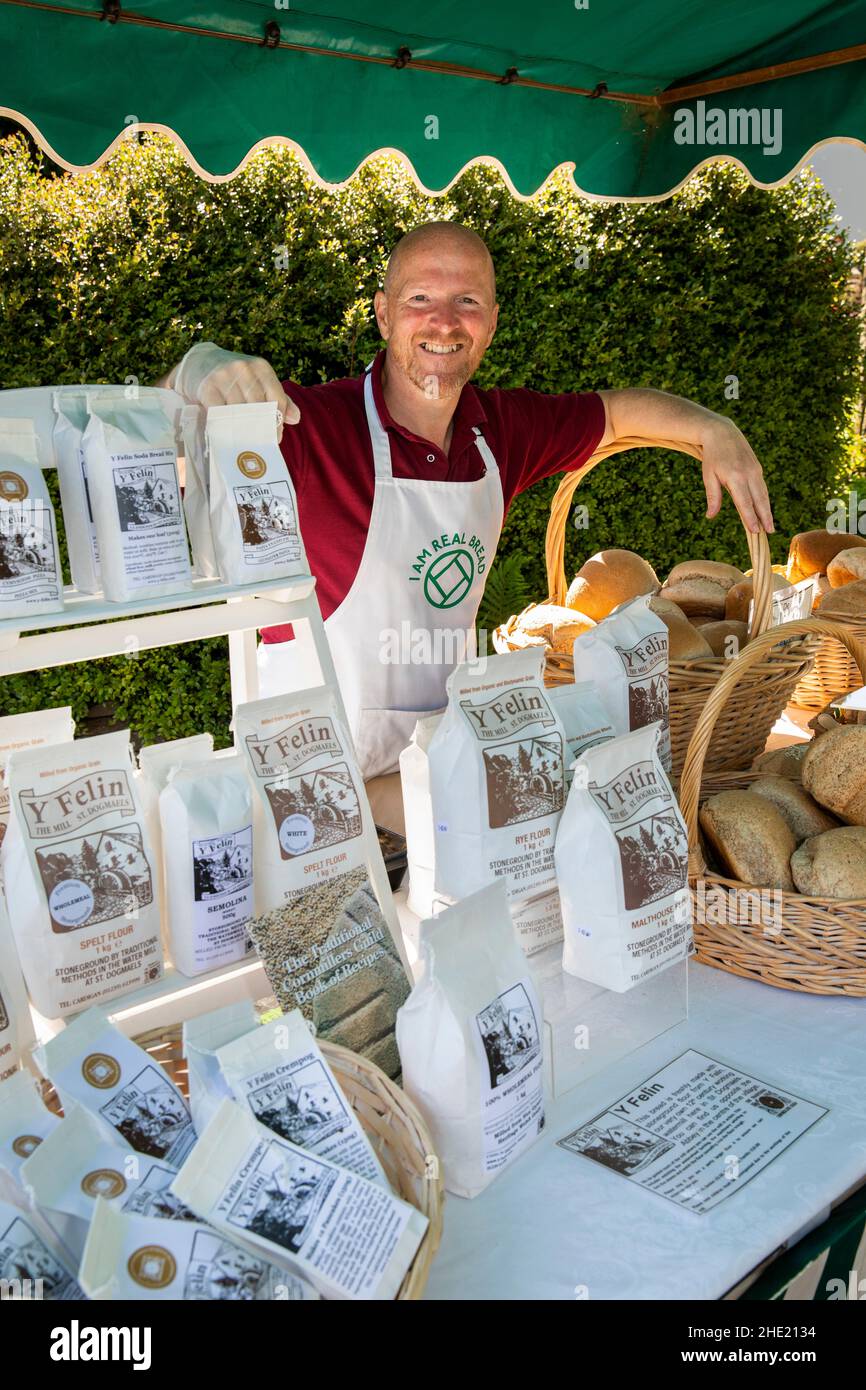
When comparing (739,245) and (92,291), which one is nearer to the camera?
(92,291)

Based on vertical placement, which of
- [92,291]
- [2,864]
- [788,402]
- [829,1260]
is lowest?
[829,1260]

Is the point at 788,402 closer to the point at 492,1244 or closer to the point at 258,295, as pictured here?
the point at 258,295

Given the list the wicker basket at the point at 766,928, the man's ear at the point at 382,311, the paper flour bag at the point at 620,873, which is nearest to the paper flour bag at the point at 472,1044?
the paper flour bag at the point at 620,873

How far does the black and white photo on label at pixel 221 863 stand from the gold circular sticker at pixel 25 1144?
1.07 ft

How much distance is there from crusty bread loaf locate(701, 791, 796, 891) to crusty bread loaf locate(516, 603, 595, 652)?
1.61 ft

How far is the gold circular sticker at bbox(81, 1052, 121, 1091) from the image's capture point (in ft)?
3.06

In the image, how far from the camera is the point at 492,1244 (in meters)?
1.01

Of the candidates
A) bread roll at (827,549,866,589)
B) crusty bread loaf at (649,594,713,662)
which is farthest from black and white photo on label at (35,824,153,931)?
bread roll at (827,549,866,589)

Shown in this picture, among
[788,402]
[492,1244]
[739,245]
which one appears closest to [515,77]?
[492,1244]

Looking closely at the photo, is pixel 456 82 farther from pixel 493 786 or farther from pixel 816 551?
pixel 493 786

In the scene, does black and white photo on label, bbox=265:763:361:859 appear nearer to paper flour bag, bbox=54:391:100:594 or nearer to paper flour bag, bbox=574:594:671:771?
paper flour bag, bbox=54:391:100:594

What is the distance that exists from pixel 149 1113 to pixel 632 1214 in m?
0.46

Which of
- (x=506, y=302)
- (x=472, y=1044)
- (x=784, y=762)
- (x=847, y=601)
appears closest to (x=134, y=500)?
(x=472, y=1044)
